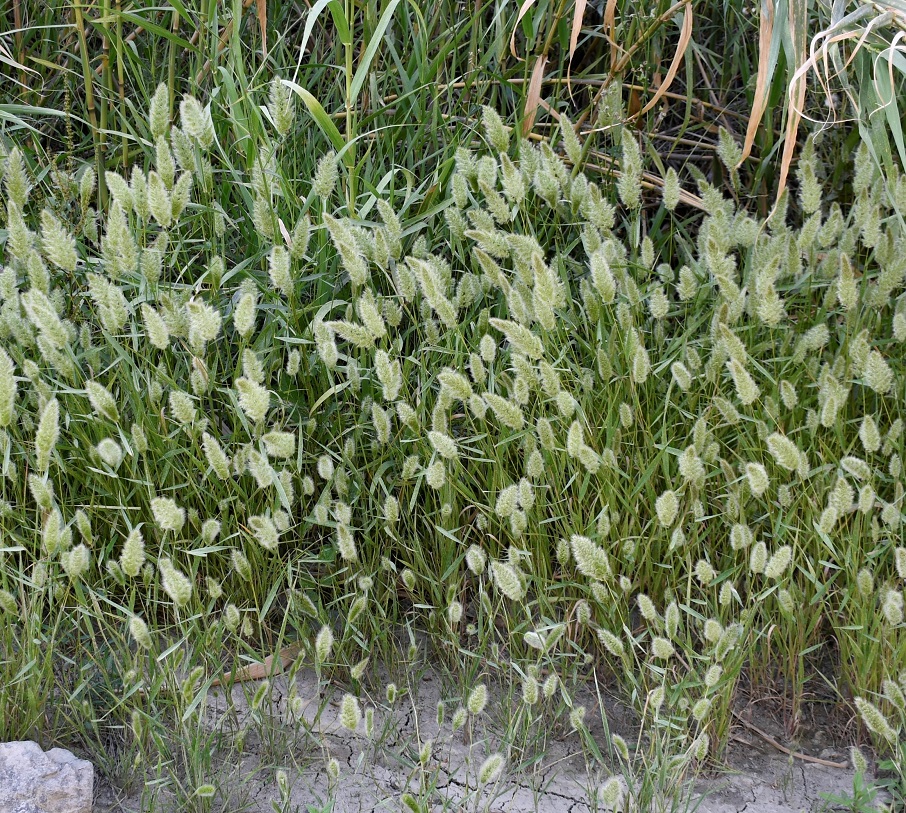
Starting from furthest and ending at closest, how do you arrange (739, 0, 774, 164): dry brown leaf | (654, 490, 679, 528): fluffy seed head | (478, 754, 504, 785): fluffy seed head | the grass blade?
the grass blade
(739, 0, 774, 164): dry brown leaf
(654, 490, 679, 528): fluffy seed head
(478, 754, 504, 785): fluffy seed head

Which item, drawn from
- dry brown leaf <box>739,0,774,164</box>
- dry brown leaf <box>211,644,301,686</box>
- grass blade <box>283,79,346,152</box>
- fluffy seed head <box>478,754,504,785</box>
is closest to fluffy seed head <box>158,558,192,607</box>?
dry brown leaf <box>211,644,301,686</box>

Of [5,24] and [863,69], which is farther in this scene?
[5,24]

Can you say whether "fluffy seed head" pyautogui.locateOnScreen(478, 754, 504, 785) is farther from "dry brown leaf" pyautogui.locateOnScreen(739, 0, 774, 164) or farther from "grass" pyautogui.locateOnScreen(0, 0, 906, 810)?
"dry brown leaf" pyautogui.locateOnScreen(739, 0, 774, 164)

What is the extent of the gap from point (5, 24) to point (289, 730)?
2.08 metres

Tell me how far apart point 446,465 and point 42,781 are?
2.60 feet

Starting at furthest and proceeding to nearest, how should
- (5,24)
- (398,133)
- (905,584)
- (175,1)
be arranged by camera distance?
(5,24) → (398,133) → (175,1) → (905,584)

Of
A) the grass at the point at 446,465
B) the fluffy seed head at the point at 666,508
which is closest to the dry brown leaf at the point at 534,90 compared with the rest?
the grass at the point at 446,465

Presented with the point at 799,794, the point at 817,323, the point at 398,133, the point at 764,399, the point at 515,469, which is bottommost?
the point at 799,794

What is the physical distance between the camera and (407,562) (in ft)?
6.10

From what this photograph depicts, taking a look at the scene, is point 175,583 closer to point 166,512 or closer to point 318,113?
point 166,512

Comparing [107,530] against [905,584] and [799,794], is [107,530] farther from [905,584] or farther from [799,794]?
[905,584]

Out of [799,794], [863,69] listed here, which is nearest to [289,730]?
[799,794]

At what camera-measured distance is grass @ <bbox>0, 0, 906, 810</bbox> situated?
5.39 ft

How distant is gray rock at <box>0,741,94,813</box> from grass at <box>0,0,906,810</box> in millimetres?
84
